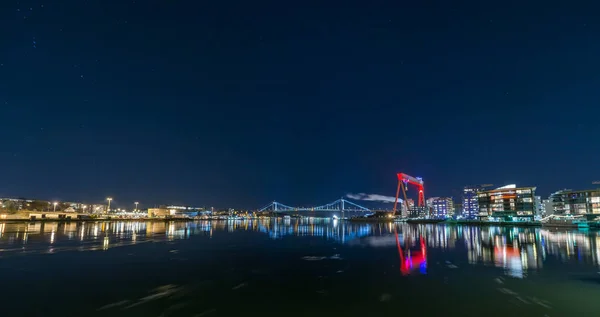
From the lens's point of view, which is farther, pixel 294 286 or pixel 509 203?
pixel 509 203

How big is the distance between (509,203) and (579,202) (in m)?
22.1

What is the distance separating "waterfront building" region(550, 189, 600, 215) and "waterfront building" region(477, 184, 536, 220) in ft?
27.0

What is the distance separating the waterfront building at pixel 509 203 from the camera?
112750mm

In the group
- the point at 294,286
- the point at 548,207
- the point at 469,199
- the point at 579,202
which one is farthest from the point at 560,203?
the point at 294,286

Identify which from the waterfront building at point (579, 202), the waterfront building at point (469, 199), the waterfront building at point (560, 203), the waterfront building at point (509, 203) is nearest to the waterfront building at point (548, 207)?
the waterfront building at point (560, 203)

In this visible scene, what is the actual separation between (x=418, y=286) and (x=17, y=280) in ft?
57.8

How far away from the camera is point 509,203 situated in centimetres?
11769

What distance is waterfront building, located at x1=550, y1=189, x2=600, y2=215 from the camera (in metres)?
92.4

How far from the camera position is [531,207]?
11206 cm

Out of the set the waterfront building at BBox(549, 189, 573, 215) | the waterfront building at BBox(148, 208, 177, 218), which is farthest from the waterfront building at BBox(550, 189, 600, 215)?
the waterfront building at BBox(148, 208, 177, 218)

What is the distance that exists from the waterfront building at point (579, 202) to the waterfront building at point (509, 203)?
8224 millimetres

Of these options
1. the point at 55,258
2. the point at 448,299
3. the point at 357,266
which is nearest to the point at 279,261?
the point at 357,266

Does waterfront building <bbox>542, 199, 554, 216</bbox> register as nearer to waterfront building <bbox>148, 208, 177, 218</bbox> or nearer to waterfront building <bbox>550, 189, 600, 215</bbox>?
waterfront building <bbox>550, 189, 600, 215</bbox>

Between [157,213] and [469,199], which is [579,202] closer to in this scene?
[469,199]
